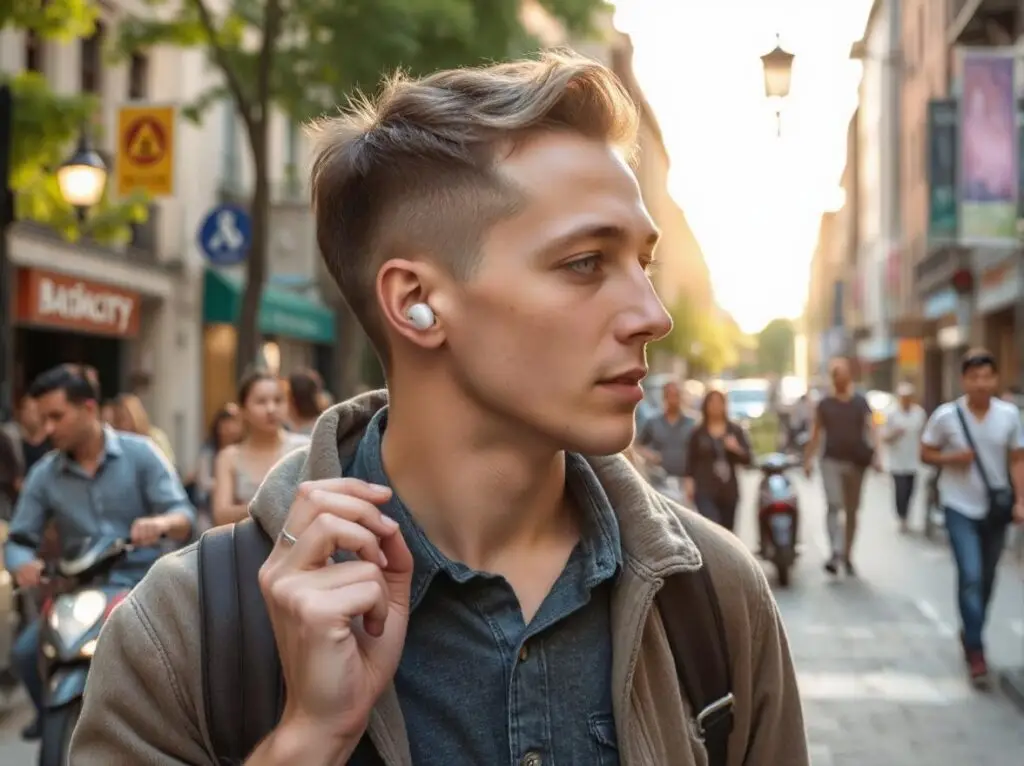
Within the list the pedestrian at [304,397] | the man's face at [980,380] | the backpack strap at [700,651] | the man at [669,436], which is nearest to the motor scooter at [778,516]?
the man at [669,436]

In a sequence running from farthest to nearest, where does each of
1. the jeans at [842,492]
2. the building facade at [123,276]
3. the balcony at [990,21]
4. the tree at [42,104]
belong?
the balcony at [990,21] → the building facade at [123,276] → the jeans at [842,492] → the tree at [42,104]

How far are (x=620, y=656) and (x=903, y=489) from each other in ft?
52.8

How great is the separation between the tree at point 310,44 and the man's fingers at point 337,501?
1430 cm

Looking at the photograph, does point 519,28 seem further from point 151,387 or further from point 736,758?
point 736,758

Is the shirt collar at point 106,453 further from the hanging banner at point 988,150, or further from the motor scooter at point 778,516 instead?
the hanging banner at point 988,150

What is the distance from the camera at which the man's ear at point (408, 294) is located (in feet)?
6.11

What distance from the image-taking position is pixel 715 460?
1295cm

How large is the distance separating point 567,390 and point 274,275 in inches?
1105

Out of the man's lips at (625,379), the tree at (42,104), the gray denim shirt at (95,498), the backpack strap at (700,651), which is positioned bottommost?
the gray denim shirt at (95,498)

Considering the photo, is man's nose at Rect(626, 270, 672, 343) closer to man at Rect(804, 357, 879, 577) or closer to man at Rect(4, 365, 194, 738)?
man at Rect(4, 365, 194, 738)

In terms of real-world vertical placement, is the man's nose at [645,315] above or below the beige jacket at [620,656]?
above

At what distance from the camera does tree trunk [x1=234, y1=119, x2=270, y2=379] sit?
1656cm

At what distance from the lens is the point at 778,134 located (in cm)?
1519

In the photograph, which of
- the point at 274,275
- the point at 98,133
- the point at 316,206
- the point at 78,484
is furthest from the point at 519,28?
the point at 316,206
